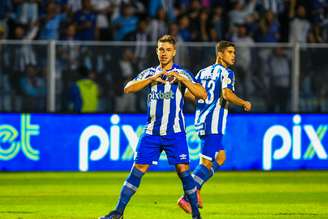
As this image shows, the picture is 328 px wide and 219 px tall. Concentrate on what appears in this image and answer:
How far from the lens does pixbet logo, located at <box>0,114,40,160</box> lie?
1697 centimetres

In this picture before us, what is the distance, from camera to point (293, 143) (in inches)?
702

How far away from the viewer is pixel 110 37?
19781 millimetres

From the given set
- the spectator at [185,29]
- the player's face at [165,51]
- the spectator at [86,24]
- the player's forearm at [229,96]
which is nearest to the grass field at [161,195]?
the player's forearm at [229,96]

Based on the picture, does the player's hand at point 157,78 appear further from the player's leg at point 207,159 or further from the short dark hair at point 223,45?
the short dark hair at point 223,45

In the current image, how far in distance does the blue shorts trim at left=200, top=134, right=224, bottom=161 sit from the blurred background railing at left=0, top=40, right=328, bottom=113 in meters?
5.83

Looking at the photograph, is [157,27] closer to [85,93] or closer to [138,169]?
[85,93]

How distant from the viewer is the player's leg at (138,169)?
9750 millimetres

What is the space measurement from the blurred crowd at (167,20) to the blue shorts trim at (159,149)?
974cm

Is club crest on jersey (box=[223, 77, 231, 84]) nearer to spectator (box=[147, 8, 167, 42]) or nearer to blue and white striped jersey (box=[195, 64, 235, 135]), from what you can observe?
blue and white striped jersey (box=[195, 64, 235, 135])

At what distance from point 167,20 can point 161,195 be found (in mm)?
7439

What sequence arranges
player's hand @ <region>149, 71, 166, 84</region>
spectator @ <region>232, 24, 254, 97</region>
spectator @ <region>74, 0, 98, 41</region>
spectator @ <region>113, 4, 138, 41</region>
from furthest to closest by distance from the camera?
spectator @ <region>113, 4, 138, 41</region>
spectator @ <region>74, 0, 98, 41</region>
spectator @ <region>232, 24, 254, 97</region>
player's hand @ <region>149, 71, 166, 84</region>

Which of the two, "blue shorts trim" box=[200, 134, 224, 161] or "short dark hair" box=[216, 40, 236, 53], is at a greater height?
"short dark hair" box=[216, 40, 236, 53]

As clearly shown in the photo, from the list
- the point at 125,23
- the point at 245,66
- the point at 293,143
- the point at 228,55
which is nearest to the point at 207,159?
the point at 228,55

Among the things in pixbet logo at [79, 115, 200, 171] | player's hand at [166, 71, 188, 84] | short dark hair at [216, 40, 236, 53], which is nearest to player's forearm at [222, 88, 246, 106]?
short dark hair at [216, 40, 236, 53]
